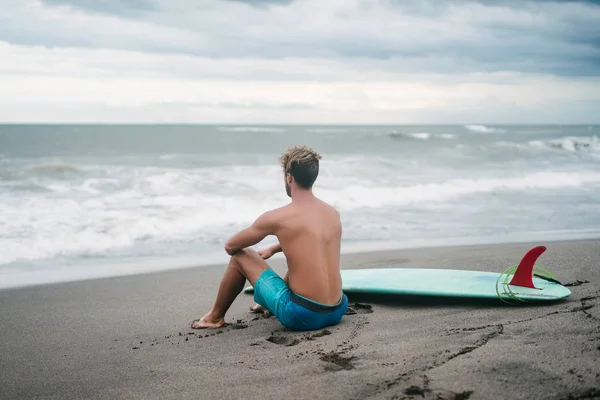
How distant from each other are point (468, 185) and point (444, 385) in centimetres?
1291

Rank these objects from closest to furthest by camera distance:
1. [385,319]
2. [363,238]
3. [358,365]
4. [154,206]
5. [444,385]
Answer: [444,385] < [358,365] < [385,319] < [363,238] < [154,206]

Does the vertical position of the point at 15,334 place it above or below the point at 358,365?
below

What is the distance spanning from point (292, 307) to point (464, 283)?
1535 millimetres

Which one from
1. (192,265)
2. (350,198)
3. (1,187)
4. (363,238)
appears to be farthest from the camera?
(1,187)

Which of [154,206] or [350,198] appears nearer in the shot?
[154,206]

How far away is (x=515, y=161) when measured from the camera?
24016 mm

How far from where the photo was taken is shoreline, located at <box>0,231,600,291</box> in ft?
20.1

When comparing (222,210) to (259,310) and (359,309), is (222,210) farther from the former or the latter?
(359,309)

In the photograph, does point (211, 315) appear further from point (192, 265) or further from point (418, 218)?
point (418, 218)

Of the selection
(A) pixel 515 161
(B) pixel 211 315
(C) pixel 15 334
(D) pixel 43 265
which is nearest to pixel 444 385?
(B) pixel 211 315

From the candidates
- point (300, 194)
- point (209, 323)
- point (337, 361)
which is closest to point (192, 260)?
point (209, 323)

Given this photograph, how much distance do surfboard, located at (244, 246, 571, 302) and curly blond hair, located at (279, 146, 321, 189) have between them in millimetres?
1340

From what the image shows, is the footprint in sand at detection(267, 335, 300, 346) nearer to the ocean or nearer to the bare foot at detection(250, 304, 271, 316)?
the bare foot at detection(250, 304, 271, 316)

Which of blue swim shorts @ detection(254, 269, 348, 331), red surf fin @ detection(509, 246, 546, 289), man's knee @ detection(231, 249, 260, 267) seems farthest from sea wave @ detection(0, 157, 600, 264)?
red surf fin @ detection(509, 246, 546, 289)
